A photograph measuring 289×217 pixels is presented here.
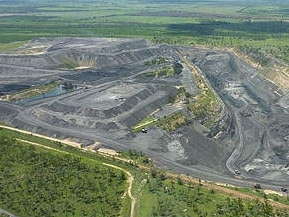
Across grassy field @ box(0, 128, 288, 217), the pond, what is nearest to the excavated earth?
the pond

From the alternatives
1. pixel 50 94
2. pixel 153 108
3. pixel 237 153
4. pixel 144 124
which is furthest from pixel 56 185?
pixel 50 94

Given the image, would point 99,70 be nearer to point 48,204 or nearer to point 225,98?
point 225,98

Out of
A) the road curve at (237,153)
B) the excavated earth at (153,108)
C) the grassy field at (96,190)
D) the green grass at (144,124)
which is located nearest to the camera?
the grassy field at (96,190)

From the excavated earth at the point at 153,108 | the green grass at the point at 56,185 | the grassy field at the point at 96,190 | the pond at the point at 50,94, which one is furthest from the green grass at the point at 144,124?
the pond at the point at 50,94

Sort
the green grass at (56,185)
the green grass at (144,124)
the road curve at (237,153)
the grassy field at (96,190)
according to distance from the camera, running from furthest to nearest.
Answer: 1. the green grass at (144,124)
2. the road curve at (237,153)
3. the green grass at (56,185)
4. the grassy field at (96,190)

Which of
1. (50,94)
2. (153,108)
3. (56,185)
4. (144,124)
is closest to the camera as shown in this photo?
(56,185)

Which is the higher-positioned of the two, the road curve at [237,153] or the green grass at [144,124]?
the green grass at [144,124]

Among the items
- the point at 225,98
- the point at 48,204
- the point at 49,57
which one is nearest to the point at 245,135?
the point at 225,98

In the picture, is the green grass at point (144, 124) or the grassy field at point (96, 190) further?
the green grass at point (144, 124)

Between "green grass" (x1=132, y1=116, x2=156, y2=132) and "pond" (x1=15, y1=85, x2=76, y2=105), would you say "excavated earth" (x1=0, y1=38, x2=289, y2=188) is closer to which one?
"green grass" (x1=132, y1=116, x2=156, y2=132)

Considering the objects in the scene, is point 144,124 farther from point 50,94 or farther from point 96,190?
point 50,94

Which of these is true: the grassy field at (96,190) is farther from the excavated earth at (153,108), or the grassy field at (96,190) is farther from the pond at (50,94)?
the pond at (50,94)
